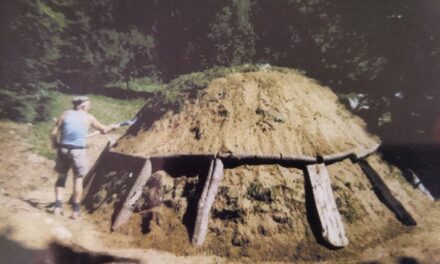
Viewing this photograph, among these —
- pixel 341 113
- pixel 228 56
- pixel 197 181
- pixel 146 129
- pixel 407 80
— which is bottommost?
pixel 197 181

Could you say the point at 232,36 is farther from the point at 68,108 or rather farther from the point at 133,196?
the point at 133,196

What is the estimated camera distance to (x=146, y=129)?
9602 mm

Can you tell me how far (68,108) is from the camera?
48.6ft

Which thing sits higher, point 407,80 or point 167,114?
point 407,80

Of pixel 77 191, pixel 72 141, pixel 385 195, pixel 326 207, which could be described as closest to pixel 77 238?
pixel 77 191

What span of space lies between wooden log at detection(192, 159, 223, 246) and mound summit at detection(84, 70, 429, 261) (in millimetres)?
22

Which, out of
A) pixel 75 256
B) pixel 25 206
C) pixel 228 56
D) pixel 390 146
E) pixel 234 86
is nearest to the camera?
pixel 75 256

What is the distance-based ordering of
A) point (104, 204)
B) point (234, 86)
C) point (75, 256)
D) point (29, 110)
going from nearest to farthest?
point (75, 256)
point (104, 204)
point (234, 86)
point (29, 110)

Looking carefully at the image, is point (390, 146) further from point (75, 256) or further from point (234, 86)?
point (75, 256)

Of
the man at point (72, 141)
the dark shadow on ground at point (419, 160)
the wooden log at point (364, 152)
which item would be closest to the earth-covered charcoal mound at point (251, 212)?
the wooden log at point (364, 152)

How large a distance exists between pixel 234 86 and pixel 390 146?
19.9 feet

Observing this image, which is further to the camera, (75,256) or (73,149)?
(73,149)

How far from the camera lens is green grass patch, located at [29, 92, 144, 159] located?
11469mm

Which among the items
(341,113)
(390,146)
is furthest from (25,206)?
(390,146)
